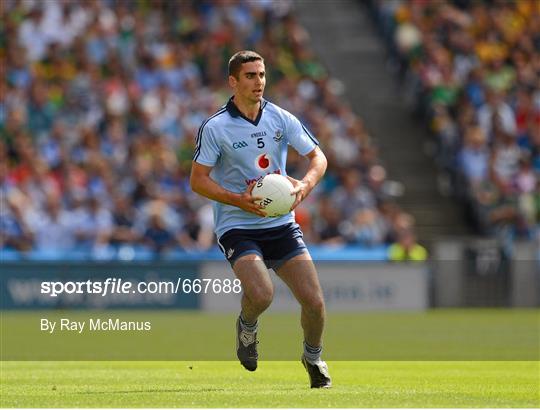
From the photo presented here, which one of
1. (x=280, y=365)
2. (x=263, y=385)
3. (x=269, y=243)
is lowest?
(x=280, y=365)

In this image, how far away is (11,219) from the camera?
27.2 meters

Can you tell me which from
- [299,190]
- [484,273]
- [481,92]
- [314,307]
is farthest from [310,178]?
[481,92]

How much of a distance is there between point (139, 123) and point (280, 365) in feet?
47.7

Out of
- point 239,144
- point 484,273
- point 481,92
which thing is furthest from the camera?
point 481,92

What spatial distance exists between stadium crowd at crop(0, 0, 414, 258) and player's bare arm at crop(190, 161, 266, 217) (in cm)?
1506

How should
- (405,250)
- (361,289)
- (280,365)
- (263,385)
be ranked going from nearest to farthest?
(263,385) → (280,365) → (361,289) → (405,250)

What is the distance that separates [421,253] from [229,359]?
496 inches

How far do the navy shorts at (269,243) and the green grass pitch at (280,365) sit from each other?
1.12 m

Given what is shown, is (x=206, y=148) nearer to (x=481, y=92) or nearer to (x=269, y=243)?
(x=269, y=243)

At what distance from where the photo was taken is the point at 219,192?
40.3ft

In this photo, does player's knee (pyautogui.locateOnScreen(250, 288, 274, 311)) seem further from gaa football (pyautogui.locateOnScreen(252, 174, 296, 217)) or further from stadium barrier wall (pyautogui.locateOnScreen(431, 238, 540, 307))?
stadium barrier wall (pyautogui.locateOnScreen(431, 238, 540, 307))

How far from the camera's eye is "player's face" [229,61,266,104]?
12383mm

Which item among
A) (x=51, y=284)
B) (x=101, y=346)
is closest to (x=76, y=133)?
(x=51, y=284)

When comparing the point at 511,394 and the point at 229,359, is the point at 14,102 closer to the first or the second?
the point at 229,359
